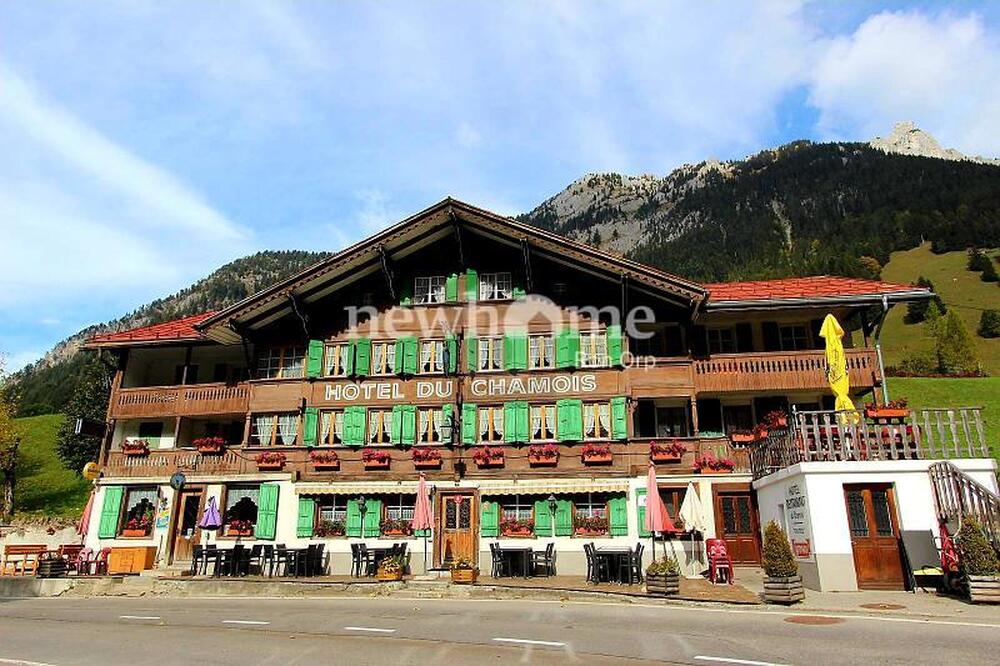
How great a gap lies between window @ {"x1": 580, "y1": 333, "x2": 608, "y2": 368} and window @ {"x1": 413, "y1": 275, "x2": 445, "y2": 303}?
5.43 meters

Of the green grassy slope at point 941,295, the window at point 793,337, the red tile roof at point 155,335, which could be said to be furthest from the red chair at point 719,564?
the green grassy slope at point 941,295

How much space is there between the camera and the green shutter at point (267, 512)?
24266 millimetres

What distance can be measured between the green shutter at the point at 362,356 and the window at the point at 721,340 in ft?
39.0

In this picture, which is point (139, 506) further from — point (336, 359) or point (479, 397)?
point (479, 397)

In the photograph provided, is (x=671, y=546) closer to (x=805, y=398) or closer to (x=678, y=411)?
(x=678, y=411)

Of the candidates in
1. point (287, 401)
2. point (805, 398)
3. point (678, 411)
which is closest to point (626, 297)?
point (678, 411)

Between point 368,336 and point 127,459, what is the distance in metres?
10.1

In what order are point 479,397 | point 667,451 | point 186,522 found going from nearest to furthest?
1. point 667,451
2. point 479,397
3. point 186,522

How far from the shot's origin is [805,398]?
25016mm

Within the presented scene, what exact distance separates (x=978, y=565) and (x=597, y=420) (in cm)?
1206

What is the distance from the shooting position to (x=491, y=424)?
80.4 feet

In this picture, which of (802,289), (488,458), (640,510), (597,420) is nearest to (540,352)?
(597,420)

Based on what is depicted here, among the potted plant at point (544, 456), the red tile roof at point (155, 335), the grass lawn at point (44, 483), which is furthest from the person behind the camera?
the grass lawn at point (44, 483)

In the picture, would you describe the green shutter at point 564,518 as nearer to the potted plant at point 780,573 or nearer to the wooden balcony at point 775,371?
the wooden balcony at point 775,371
